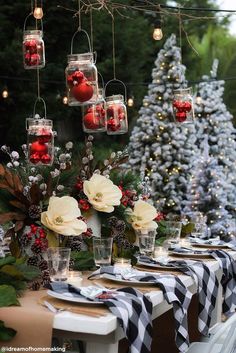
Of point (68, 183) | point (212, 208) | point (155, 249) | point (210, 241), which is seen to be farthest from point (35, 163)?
point (212, 208)

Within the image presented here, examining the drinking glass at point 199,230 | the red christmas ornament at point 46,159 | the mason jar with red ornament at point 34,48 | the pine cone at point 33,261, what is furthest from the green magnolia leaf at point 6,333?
the mason jar with red ornament at point 34,48

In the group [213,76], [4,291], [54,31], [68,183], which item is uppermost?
[54,31]

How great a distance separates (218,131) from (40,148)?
6.64 metres

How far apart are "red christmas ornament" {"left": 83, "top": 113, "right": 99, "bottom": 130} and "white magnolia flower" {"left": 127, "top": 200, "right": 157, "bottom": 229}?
30.7 inches

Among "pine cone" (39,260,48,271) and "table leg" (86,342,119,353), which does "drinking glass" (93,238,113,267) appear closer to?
"pine cone" (39,260,48,271)

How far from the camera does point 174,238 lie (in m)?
4.07

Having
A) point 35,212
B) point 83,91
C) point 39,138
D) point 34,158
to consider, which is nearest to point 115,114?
point 83,91

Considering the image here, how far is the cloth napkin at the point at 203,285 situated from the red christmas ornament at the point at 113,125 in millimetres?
1360

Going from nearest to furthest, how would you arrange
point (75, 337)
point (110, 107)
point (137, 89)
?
point (75, 337) < point (110, 107) < point (137, 89)

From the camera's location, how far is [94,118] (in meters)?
4.14

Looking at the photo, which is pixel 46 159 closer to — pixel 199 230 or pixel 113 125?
pixel 113 125

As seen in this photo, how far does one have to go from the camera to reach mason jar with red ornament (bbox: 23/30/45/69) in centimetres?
459

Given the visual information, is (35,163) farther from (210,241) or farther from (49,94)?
(49,94)

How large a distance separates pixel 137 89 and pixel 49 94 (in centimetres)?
323
